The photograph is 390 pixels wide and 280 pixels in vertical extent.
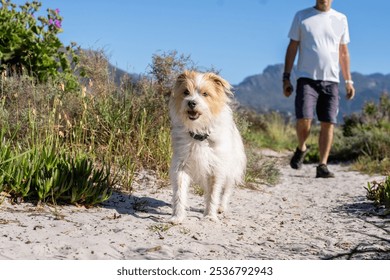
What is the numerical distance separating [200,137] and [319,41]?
4390 mm

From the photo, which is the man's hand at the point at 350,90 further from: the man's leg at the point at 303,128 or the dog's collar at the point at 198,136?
the dog's collar at the point at 198,136

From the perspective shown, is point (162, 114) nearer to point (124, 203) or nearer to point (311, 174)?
point (124, 203)

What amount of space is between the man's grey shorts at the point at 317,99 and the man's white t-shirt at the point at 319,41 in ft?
0.38

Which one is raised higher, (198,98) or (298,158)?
(198,98)

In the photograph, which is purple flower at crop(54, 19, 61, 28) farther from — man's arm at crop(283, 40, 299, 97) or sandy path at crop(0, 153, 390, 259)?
man's arm at crop(283, 40, 299, 97)

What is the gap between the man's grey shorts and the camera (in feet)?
28.6

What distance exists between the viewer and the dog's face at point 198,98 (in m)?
5.04

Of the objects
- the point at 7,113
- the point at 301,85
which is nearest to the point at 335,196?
the point at 301,85

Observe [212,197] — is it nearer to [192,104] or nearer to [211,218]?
[211,218]

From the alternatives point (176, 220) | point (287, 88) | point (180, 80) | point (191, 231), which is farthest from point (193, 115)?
point (287, 88)

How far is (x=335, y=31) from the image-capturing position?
892 centimetres

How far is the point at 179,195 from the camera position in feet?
16.9

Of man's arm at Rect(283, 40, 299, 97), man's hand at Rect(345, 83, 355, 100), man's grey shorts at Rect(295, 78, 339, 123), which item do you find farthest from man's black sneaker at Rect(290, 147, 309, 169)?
man's hand at Rect(345, 83, 355, 100)
